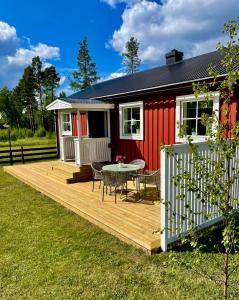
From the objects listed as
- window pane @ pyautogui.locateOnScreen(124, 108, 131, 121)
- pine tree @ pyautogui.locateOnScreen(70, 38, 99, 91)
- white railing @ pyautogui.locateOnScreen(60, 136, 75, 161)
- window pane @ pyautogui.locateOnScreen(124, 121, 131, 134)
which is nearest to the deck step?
white railing @ pyautogui.locateOnScreen(60, 136, 75, 161)

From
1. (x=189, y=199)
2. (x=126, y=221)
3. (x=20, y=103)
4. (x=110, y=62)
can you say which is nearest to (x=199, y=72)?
(x=189, y=199)

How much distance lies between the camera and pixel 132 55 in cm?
3180

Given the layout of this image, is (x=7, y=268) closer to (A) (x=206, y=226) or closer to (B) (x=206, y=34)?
(A) (x=206, y=226)

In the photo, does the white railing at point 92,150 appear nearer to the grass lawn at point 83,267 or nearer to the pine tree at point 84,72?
the grass lawn at point 83,267

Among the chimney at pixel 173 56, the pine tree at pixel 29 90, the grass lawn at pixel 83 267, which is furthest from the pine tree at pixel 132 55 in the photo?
the grass lawn at pixel 83 267

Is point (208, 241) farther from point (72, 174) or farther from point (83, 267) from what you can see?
point (72, 174)

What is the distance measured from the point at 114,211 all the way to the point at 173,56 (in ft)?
23.3

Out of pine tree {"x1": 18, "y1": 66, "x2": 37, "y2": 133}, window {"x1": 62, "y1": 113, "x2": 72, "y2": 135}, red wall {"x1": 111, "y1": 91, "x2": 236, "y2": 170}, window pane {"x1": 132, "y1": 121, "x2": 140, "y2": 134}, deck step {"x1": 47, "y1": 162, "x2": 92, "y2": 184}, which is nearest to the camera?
red wall {"x1": 111, "y1": 91, "x2": 236, "y2": 170}

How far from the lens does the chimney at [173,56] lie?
366 inches

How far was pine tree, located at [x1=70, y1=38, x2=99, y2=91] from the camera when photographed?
102 ft

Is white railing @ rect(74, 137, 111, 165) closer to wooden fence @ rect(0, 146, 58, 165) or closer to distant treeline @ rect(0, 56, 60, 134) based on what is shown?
wooden fence @ rect(0, 146, 58, 165)

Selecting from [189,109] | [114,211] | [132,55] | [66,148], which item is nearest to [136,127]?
[189,109]

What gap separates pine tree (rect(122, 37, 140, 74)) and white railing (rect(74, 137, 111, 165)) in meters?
25.6

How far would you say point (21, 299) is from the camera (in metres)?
2.55
